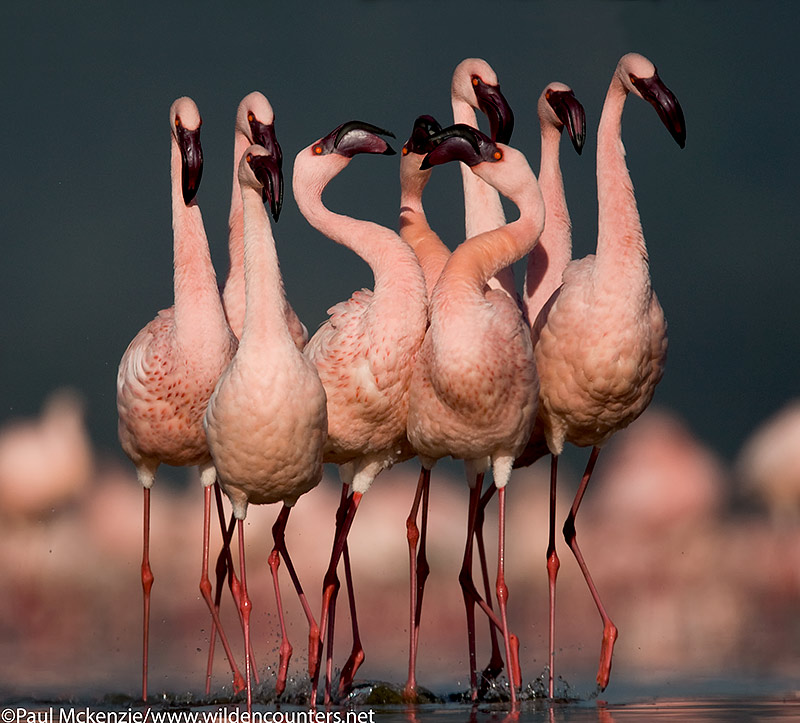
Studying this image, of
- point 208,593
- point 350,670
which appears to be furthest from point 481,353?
point 208,593

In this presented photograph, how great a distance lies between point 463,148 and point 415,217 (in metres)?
1.09

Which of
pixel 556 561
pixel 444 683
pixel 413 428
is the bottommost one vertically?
pixel 444 683

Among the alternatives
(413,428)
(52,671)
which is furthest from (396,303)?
(52,671)

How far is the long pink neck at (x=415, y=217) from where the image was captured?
8289mm

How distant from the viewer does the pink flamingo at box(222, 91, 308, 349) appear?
325 inches

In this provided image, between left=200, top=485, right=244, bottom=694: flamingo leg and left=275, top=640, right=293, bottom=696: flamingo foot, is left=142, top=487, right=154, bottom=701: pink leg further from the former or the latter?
left=275, top=640, right=293, bottom=696: flamingo foot

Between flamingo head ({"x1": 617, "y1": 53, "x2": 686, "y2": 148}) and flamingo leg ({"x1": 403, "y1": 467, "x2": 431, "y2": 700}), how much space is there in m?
2.38

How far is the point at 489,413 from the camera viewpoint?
6969mm

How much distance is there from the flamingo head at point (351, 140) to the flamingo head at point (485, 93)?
1.14 m

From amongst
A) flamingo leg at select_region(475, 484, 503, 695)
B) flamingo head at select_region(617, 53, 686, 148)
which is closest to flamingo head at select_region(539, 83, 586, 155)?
flamingo head at select_region(617, 53, 686, 148)

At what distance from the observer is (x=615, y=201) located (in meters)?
7.58

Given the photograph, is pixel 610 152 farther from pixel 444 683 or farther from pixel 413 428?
pixel 444 683

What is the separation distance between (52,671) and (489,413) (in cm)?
389

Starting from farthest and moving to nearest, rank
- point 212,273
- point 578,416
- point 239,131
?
point 239,131
point 212,273
point 578,416
